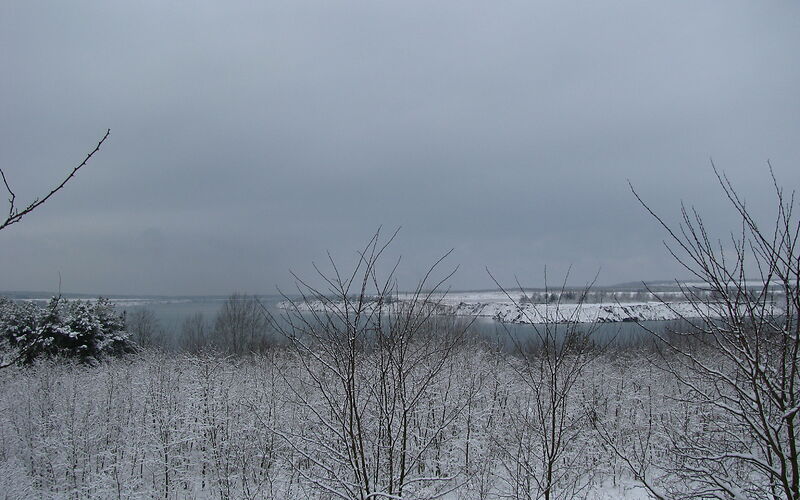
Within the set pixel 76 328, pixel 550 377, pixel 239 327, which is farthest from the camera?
pixel 239 327

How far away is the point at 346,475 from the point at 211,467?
45.6 feet

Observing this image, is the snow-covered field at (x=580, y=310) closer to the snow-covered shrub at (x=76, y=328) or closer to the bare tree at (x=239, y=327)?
the snow-covered shrub at (x=76, y=328)

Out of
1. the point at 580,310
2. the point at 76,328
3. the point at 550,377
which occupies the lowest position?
the point at 76,328

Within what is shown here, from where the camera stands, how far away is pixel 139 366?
24719mm

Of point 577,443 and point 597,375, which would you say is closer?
point 577,443

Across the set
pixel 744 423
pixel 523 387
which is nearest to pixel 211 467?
pixel 523 387

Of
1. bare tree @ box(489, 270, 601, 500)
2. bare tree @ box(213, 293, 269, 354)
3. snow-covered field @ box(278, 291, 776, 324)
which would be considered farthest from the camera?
bare tree @ box(213, 293, 269, 354)

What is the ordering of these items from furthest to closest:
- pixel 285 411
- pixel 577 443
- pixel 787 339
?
pixel 285 411, pixel 577 443, pixel 787 339

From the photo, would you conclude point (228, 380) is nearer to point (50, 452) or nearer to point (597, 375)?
point (50, 452)

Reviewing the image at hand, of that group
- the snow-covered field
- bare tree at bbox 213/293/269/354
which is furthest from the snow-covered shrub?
the snow-covered field

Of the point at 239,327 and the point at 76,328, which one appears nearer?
the point at 76,328

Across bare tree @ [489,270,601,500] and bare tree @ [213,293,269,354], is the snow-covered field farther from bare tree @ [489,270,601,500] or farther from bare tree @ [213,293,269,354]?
bare tree @ [213,293,269,354]

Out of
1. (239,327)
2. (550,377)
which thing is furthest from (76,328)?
(550,377)

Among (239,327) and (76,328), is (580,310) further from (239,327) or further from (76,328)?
(239,327)
